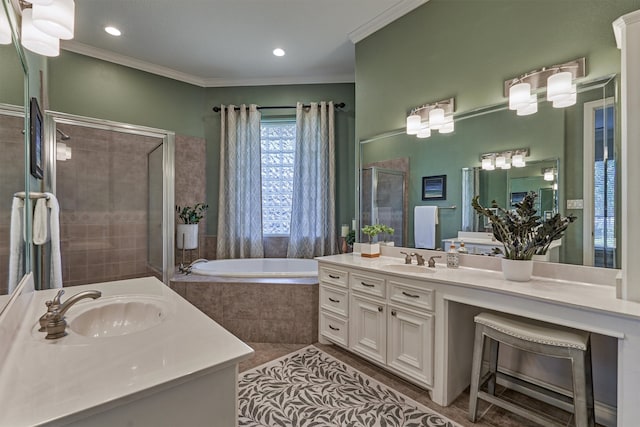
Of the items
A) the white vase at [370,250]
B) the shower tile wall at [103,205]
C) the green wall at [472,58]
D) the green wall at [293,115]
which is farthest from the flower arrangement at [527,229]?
the shower tile wall at [103,205]

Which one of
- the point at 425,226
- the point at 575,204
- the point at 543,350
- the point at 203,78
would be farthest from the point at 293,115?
the point at 543,350

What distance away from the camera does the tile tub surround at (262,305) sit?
106 inches

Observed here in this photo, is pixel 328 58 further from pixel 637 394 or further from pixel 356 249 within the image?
pixel 637 394

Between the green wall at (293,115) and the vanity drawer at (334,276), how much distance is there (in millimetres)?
1396

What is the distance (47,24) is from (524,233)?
2.53 m

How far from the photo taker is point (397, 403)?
6.11 feet

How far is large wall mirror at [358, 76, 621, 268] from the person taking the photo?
5.37ft

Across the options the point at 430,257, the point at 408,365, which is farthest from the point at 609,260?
the point at 408,365

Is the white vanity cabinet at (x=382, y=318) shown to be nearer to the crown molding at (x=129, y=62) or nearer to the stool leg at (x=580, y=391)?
the stool leg at (x=580, y=391)

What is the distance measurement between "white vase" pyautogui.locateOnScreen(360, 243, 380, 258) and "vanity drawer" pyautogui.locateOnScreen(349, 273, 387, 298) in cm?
41

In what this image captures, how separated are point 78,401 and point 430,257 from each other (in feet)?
7.20

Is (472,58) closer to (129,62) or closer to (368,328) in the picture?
(368,328)

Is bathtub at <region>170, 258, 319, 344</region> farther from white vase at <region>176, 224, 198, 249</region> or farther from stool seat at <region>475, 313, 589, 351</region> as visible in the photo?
stool seat at <region>475, 313, 589, 351</region>

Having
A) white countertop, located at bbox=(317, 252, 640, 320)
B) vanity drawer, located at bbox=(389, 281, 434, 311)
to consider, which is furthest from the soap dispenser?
vanity drawer, located at bbox=(389, 281, 434, 311)
